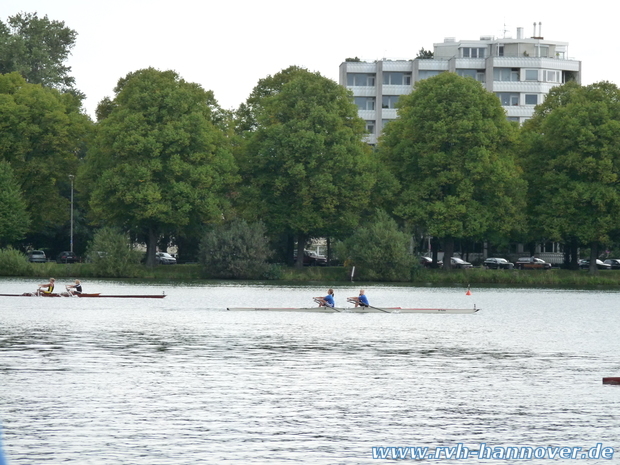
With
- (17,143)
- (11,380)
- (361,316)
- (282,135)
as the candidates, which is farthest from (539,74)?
(11,380)

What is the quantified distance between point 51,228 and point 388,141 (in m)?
40.8

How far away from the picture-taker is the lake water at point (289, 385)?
28.9 meters

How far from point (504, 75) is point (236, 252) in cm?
8888

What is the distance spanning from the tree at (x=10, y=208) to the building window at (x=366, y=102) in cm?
8549

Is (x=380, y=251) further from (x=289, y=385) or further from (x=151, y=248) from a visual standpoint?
(x=289, y=385)

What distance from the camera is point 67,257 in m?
131

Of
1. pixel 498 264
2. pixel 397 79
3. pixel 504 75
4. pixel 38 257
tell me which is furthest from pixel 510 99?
pixel 38 257

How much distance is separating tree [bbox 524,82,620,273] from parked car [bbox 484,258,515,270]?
850 inches

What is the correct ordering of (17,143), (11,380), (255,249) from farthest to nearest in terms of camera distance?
(17,143) → (255,249) → (11,380)

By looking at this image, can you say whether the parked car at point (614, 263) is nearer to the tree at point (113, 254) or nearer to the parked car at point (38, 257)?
the tree at point (113, 254)

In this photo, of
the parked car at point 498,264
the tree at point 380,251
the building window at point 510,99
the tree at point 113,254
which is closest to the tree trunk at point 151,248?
the tree at point 113,254

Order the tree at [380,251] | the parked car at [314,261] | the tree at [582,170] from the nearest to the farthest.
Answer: the tree at [380,251], the tree at [582,170], the parked car at [314,261]

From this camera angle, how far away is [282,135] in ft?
387

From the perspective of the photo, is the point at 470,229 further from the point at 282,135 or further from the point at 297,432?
the point at 297,432
